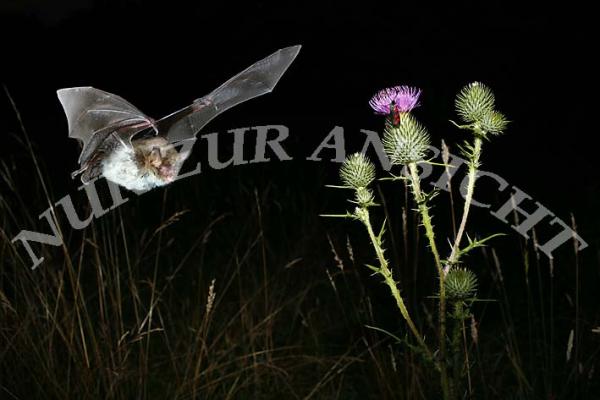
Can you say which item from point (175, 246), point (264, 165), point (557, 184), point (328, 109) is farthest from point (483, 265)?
point (328, 109)

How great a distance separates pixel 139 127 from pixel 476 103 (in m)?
0.88

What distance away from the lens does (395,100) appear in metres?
1.64

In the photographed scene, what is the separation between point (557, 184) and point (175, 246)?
2.75 meters

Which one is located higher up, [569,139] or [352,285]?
[569,139]

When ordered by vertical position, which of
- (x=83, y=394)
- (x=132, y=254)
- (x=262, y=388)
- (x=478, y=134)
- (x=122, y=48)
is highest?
(x=122, y=48)

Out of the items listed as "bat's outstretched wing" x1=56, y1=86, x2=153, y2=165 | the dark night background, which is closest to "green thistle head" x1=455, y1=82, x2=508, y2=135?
"bat's outstretched wing" x1=56, y1=86, x2=153, y2=165

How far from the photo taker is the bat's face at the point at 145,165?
3.36 feet

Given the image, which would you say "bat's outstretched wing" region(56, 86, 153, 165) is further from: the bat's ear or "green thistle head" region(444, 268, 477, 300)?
"green thistle head" region(444, 268, 477, 300)

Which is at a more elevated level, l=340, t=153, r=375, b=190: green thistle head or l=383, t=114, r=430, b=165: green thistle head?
l=383, t=114, r=430, b=165: green thistle head

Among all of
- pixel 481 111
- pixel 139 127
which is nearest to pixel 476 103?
pixel 481 111

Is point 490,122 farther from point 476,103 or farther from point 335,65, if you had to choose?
point 335,65

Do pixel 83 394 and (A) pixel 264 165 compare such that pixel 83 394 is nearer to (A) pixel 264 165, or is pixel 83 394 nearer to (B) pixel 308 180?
(B) pixel 308 180

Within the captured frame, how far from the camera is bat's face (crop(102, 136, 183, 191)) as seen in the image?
1.02m

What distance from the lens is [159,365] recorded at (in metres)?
3.07
